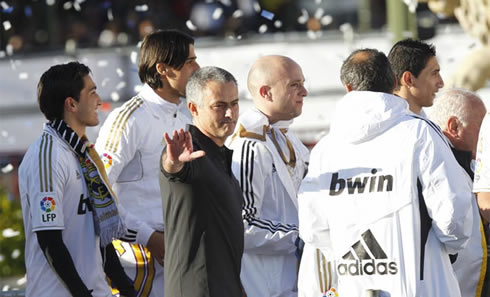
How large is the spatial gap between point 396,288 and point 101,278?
1335mm

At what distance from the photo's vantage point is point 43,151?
5.09 metres

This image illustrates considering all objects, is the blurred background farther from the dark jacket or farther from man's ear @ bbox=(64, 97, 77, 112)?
the dark jacket

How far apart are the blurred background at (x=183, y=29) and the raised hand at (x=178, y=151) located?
6.90 metres

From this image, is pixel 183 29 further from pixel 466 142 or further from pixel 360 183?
pixel 360 183

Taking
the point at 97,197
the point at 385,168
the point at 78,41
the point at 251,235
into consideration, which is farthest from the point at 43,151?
the point at 78,41

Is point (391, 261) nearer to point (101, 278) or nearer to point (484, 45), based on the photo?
point (101, 278)

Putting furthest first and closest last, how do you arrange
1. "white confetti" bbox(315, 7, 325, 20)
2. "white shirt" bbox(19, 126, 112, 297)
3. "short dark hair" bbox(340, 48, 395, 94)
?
"white confetti" bbox(315, 7, 325, 20), "white shirt" bbox(19, 126, 112, 297), "short dark hair" bbox(340, 48, 395, 94)

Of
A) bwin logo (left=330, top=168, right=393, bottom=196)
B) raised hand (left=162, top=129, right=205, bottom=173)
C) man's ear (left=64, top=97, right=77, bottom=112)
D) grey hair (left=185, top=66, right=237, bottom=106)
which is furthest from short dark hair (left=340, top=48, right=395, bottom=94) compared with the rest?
man's ear (left=64, top=97, right=77, bottom=112)

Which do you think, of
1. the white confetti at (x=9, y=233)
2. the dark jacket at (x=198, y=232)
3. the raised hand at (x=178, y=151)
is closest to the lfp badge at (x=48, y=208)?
the dark jacket at (x=198, y=232)

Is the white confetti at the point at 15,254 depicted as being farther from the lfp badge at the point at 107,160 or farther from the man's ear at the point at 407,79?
the man's ear at the point at 407,79

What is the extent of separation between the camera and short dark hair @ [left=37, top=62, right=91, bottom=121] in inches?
206

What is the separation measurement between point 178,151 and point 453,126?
69.6 inches

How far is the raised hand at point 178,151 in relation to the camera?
14.3 feet

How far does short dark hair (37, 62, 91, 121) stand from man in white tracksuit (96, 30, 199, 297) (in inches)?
19.1
